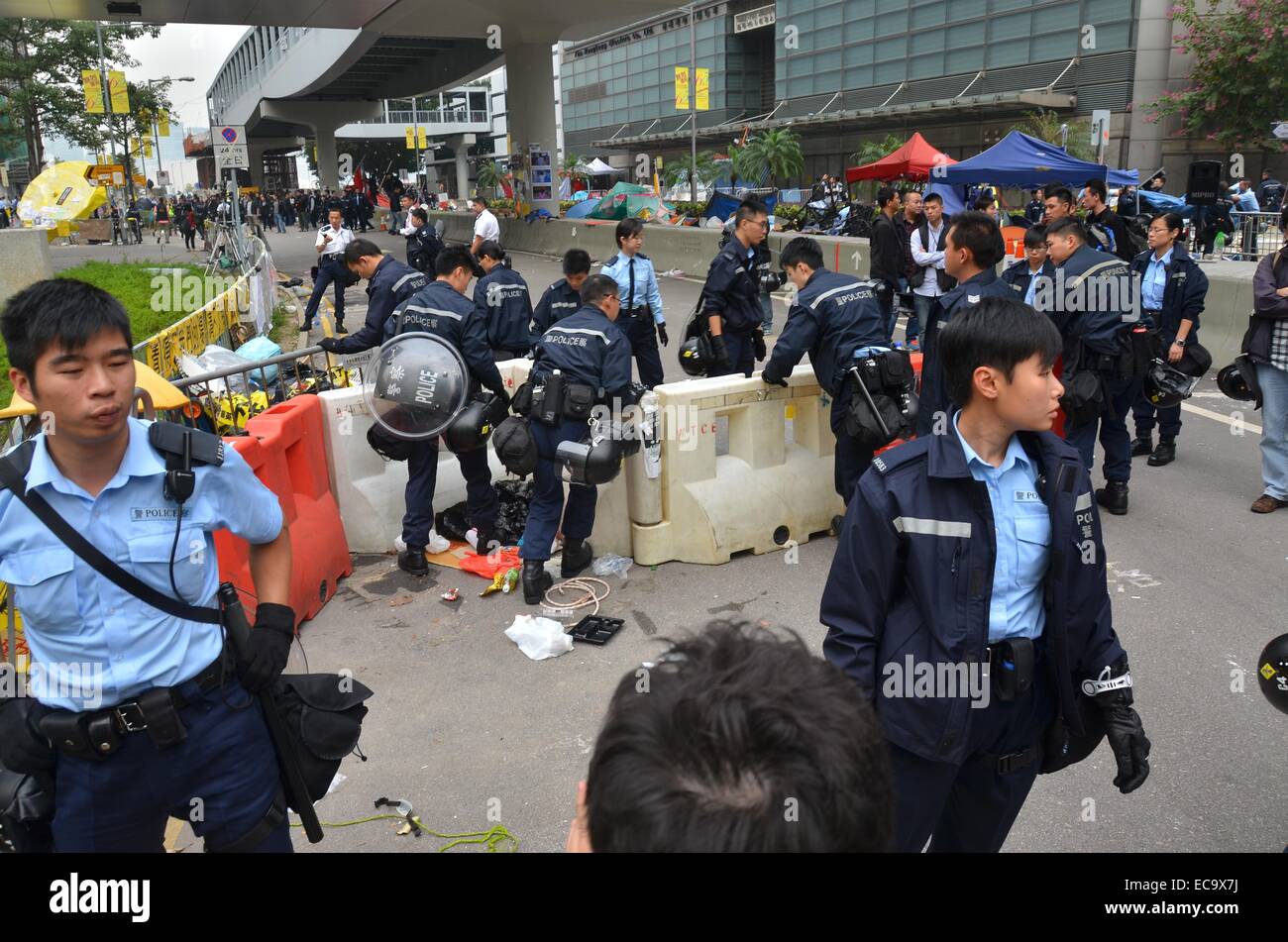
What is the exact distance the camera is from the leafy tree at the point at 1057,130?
31484 mm

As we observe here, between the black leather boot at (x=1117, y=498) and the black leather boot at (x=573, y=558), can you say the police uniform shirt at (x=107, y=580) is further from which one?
the black leather boot at (x=1117, y=498)

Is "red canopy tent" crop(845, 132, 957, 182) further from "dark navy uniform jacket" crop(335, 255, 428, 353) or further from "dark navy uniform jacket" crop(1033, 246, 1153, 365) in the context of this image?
"dark navy uniform jacket" crop(335, 255, 428, 353)

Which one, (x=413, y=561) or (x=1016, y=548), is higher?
(x=1016, y=548)

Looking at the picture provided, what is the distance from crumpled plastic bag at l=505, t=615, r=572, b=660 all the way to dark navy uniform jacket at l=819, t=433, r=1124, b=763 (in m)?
2.82

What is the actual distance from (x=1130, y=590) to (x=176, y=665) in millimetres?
5234

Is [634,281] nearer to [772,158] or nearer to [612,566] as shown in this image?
[612,566]

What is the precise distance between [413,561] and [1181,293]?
20.4ft

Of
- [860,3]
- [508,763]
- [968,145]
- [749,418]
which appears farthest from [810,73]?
[508,763]

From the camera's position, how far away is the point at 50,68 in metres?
40.6

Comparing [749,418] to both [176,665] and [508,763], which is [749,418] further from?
[176,665]

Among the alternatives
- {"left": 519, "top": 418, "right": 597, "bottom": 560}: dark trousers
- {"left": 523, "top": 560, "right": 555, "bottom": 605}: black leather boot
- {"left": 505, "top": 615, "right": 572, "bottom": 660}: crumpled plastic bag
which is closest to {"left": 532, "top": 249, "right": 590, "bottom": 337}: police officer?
{"left": 519, "top": 418, "right": 597, "bottom": 560}: dark trousers

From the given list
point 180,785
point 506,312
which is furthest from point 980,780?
point 506,312

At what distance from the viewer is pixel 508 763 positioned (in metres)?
4.25

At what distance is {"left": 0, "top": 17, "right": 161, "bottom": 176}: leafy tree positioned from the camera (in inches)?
1542
